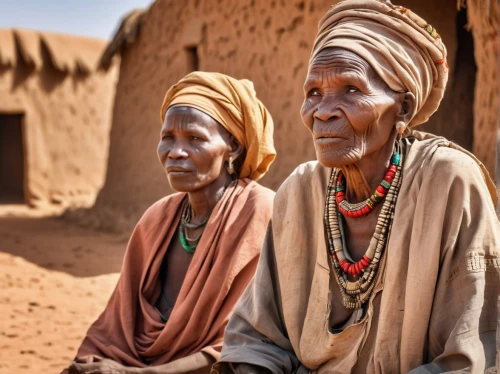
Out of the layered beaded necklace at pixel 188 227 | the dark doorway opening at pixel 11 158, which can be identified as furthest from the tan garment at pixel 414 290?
the dark doorway opening at pixel 11 158

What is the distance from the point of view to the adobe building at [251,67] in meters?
6.82

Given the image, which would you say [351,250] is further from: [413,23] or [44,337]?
[44,337]

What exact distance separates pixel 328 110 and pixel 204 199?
5.24 ft

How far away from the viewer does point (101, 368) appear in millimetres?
3699

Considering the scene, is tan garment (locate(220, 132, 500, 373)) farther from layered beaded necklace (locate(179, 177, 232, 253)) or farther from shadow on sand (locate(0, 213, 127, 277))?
shadow on sand (locate(0, 213, 127, 277))

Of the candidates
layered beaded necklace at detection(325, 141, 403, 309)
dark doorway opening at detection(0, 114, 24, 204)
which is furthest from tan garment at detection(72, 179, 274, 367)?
dark doorway opening at detection(0, 114, 24, 204)

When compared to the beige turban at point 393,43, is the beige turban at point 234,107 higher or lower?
lower

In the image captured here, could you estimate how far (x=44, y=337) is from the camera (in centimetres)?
609

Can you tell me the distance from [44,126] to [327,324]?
1527 centimetres

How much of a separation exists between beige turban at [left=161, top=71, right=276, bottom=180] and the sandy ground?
2.14 m

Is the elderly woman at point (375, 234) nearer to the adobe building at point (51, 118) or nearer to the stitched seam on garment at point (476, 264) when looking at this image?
the stitched seam on garment at point (476, 264)

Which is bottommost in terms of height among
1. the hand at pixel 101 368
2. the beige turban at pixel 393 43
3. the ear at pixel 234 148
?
the hand at pixel 101 368

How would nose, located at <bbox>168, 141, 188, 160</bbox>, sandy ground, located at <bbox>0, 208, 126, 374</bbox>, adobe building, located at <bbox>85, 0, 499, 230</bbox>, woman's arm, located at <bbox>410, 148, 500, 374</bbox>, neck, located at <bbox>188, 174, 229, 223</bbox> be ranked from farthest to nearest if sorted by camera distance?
adobe building, located at <bbox>85, 0, 499, 230</bbox> → sandy ground, located at <bbox>0, 208, 126, 374</bbox> → neck, located at <bbox>188, 174, 229, 223</bbox> → nose, located at <bbox>168, 141, 188, 160</bbox> → woman's arm, located at <bbox>410, 148, 500, 374</bbox>

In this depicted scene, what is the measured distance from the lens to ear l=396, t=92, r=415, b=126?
271 centimetres
